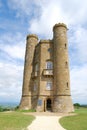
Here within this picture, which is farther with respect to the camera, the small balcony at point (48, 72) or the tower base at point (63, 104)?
the small balcony at point (48, 72)

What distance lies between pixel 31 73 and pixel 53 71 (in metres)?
5.09

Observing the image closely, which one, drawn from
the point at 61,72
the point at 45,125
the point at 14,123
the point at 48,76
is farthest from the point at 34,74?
the point at 45,125

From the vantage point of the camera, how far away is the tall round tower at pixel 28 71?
118ft

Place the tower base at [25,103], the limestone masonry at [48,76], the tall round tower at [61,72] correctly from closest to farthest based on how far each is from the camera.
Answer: the tall round tower at [61,72], the limestone masonry at [48,76], the tower base at [25,103]

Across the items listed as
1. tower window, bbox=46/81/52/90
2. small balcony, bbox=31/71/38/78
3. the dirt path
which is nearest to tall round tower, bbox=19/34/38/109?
small balcony, bbox=31/71/38/78

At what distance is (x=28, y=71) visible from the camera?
1481 inches

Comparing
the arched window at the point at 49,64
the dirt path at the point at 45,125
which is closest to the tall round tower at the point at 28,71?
the arched window at the point at 49,64

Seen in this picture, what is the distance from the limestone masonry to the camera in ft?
108

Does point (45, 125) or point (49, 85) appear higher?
point (49, 85)

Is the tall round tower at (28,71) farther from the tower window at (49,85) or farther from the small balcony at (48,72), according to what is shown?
the tower window at (49,85)

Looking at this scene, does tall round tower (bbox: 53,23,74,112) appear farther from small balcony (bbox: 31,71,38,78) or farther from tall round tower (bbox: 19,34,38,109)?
tall round tower (bbox: 19,34,38,109)

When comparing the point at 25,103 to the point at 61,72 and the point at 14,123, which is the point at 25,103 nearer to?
the point at 61,72

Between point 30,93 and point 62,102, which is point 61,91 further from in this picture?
point 30,93

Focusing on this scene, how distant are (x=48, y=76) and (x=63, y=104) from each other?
6056 millimetres
